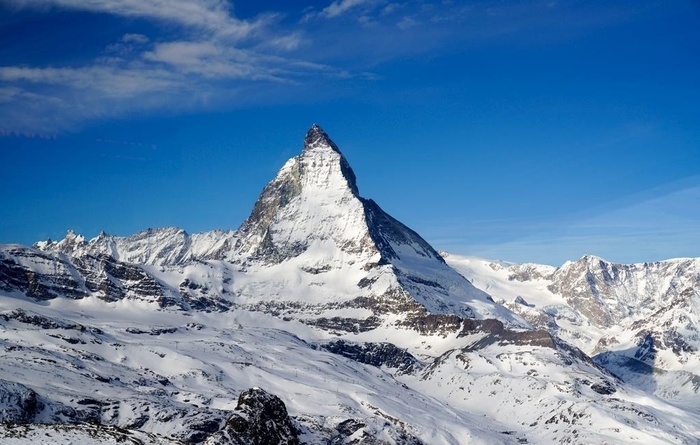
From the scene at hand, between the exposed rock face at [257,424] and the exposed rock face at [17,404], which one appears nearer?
the exposed rock face at [257,424]

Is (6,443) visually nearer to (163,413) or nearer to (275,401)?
(275,401)

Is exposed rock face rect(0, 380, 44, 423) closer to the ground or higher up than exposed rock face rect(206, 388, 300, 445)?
closer to the ground

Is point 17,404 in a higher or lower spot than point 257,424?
lower

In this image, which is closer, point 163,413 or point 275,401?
point 275,401

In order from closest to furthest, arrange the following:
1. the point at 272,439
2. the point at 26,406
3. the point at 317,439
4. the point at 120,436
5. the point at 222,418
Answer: the point at 120,436, the point at 272,439, the point at 26,406, the point at 222,418, the point at 317,439

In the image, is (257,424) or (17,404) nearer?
(257,424)

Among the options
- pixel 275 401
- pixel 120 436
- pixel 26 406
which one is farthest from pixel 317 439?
pixel 120 436

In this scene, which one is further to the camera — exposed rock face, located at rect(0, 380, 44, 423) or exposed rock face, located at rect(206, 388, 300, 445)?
exposed rock face, located at rect(0, 380, 44, 423)

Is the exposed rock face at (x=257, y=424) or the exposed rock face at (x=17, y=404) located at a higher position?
the exposed rock face at (x=257, y=424)
